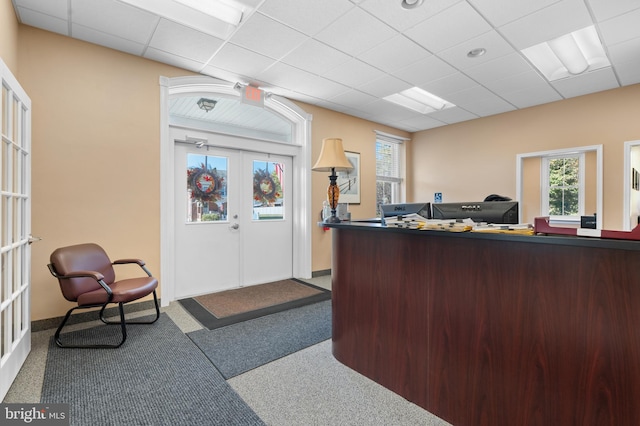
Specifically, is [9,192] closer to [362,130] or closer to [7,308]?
[7,308]

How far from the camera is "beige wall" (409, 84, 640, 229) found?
13.6ft

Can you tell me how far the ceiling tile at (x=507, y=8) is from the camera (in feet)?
8.18

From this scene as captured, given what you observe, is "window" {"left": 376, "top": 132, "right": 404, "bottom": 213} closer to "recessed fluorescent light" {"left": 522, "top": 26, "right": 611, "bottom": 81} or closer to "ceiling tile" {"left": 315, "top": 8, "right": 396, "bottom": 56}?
"recessed fluorescent light" {"left": 522, "top": 26, "right": 611, "bottom": 81}

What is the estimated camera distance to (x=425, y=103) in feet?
16.8

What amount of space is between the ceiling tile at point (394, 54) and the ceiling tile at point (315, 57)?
0.93ft

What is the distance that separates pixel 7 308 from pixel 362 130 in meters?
5.20

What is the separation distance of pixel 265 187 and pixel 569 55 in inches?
165

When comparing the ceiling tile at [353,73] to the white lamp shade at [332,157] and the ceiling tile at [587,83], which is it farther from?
the ceiling tile at [587,83]

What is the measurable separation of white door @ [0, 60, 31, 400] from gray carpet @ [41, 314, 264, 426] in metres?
0.26

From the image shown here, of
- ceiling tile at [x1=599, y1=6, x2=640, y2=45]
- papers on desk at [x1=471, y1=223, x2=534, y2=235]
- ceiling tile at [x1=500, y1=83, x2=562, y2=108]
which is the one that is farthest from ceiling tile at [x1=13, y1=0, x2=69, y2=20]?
ceiling tile at [x1=500, y1=83, x2=562, y2=108]

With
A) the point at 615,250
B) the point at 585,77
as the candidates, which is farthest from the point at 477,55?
the point at 615,250

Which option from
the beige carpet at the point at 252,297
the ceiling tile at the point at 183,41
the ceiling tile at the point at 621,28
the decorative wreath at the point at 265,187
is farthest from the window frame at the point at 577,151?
the ceiling tile at the point at 183,41

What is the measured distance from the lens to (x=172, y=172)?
3.80 meters

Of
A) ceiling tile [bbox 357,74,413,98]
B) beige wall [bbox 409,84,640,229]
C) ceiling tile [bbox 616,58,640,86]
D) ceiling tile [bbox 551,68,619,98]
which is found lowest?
beige wall [bbox 409,84,640,229]
